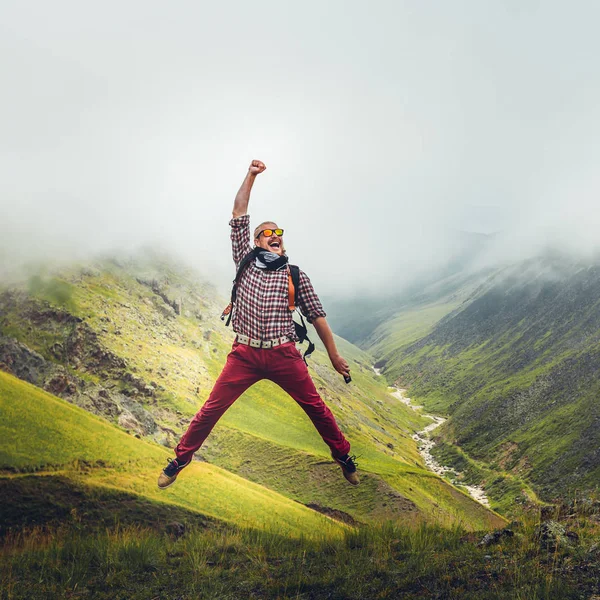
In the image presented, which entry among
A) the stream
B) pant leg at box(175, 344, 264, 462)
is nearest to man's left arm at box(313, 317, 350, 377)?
Result: pant leg at box(175, 344, 264, 462)

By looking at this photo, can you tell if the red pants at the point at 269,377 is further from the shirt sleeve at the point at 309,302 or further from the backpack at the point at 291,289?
→ the shirt sleeve at the point at 309,302

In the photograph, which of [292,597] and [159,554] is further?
[159,554]

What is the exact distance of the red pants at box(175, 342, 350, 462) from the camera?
7.17m

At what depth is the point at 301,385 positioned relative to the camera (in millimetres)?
7258

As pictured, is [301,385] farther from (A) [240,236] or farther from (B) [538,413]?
(B) [538,413]

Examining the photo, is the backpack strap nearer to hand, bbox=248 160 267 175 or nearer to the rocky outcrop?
hand, bbox=248 160 267 175

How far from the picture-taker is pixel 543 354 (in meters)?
183

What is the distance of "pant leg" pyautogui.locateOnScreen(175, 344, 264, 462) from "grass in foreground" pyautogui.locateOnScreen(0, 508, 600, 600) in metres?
2.85

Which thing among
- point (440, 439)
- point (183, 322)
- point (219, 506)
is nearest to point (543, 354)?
point (440, 439)

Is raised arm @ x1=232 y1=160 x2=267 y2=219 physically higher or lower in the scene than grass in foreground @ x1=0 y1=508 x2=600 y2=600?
higher

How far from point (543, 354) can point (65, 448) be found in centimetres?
20627

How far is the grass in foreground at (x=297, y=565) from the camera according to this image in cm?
698

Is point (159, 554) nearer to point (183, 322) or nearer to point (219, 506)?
point (219, 506)

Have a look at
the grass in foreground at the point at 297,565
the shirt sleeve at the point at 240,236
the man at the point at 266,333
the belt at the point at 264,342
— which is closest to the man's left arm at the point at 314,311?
the man at the point at 266,333
